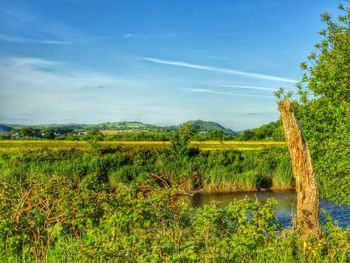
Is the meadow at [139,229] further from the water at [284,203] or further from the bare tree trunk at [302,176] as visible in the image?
the water at [284,203]

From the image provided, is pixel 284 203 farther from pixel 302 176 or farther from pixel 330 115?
pixel 302 176

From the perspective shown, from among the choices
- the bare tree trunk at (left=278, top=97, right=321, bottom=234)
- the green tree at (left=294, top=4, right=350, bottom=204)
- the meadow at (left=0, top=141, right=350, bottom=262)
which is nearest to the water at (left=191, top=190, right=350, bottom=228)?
the green tree at (left=294, top=4, right=350, bottom=204)

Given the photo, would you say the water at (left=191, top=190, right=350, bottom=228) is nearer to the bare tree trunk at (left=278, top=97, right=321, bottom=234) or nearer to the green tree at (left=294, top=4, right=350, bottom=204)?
the green tree at (left=294, top=4, right=350, bottom=204)

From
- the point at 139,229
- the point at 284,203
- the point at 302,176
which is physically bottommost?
the point at 284,203

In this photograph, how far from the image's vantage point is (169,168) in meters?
32.0

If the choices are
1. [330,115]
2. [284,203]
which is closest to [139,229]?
[330,115]

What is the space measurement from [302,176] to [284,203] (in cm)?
1770

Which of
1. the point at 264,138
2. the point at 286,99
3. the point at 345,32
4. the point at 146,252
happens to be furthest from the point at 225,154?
the point at 264,138

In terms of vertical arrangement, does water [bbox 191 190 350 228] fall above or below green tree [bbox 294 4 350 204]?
below

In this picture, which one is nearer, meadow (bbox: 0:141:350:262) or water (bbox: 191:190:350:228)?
meadow (bbox: 0:141:350:262)

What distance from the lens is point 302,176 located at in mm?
8867

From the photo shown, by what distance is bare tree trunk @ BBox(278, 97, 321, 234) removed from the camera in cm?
852

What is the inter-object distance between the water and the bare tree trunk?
10824 mm

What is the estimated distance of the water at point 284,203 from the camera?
21250mm
